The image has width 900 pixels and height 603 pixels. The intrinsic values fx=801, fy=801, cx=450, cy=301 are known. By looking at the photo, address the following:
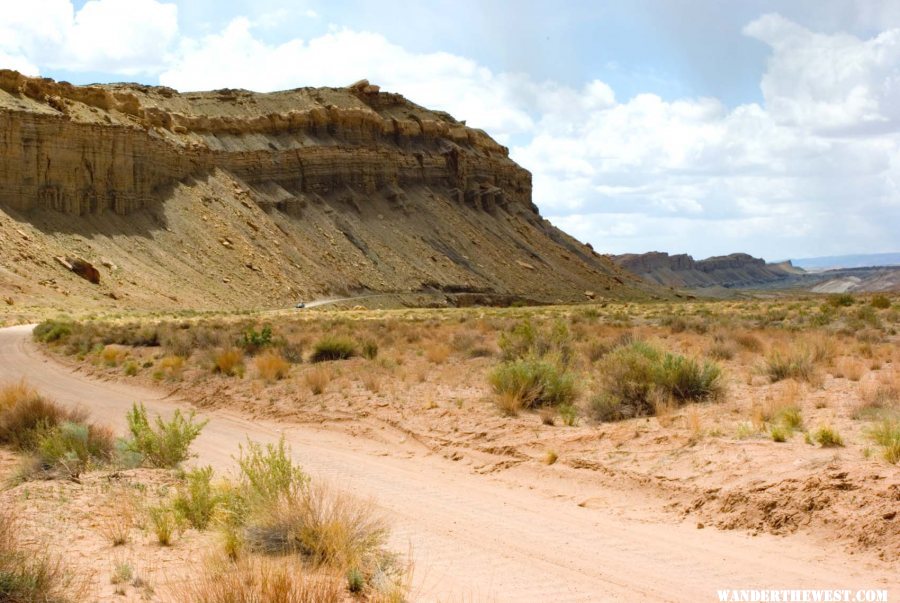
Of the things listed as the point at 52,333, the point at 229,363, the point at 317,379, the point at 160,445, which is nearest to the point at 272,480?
the point at 160,445

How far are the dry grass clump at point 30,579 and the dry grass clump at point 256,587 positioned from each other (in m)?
0.71

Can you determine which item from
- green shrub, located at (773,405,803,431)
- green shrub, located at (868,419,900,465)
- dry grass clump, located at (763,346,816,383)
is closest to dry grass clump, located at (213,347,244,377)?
dry grass clump, located at (763,346,816,383)

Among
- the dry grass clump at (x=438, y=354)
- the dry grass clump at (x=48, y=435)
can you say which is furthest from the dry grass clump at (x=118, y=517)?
the dry grass clump at (x=438, y=354)

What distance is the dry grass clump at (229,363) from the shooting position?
18344 millimetres

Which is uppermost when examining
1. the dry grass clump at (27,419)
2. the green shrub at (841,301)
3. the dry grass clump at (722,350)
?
the green shrub at (841,301)

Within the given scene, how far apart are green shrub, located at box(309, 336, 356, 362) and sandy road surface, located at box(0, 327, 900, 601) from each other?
8.54 meters

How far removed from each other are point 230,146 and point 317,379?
6249cm

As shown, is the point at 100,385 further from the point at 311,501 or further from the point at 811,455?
the point at 811,455

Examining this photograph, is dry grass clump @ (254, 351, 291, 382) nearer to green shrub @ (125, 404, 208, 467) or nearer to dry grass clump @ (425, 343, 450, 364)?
dry grass clump @ (425, 343, 450, 364)

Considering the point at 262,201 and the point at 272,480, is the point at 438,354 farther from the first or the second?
the point at 262,201

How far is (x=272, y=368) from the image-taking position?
1773 centimetres

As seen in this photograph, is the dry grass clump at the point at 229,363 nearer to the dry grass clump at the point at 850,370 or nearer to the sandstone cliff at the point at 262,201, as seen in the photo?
the dry grass clump at the point at 850,370

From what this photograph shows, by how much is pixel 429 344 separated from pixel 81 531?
14.9 m

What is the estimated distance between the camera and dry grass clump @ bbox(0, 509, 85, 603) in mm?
5004
